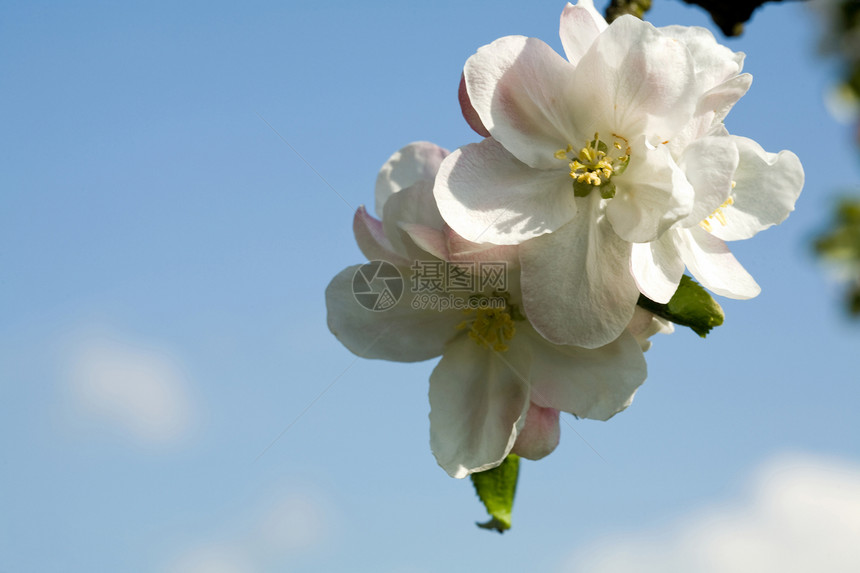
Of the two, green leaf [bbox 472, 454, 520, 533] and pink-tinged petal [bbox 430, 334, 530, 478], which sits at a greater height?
pink-tinged petal [bbox 430, 334, 530, 478]

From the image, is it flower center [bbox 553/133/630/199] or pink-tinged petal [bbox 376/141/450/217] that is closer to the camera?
flower center [bbox 553/133/630/199]

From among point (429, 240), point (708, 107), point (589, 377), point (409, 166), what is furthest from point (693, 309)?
point (409, 166)

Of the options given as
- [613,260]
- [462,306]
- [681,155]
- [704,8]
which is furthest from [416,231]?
[704,8]

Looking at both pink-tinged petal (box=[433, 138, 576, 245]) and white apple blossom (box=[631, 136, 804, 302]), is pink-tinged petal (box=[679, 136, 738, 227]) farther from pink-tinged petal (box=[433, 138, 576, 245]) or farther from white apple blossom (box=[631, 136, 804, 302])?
pink-tinged petal (box=[433, 138, 576, 245])

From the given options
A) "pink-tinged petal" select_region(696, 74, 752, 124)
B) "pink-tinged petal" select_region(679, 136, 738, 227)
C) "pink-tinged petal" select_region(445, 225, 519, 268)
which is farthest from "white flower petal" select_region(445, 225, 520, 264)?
"pink-tinged petal" select_region(696, 74, 752, 124)

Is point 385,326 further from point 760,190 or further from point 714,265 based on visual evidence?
point 760,190

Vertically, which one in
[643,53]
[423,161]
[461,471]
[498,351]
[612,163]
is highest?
[643,53]

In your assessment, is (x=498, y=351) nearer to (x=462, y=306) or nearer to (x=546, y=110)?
(x=462, y=306)

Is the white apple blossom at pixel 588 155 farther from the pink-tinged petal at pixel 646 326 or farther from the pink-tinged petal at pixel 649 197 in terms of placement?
the pink-tinged petal at pixel 646 326
